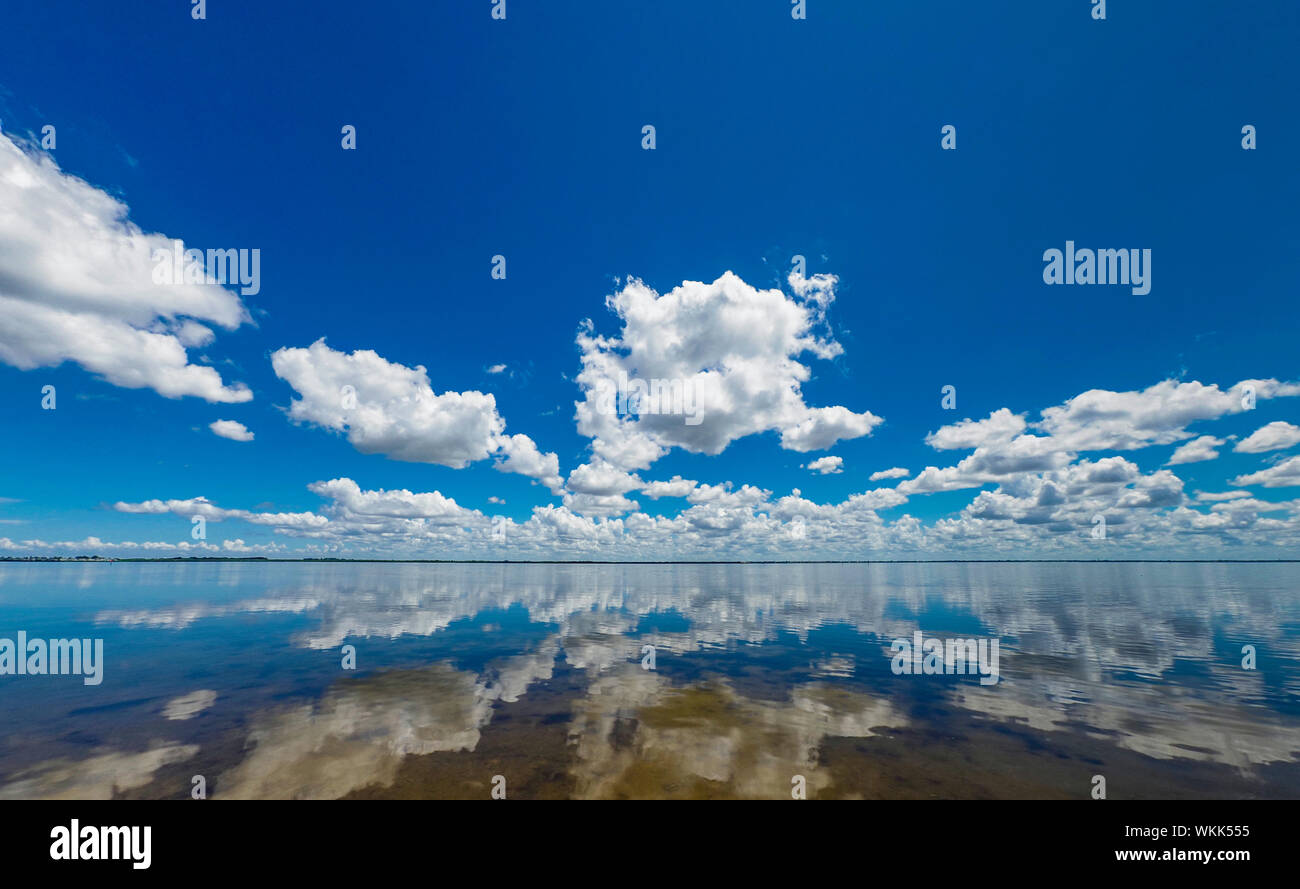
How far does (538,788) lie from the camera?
1270cm

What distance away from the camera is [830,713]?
19.3m

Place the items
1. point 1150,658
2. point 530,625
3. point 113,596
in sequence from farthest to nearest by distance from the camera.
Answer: point 113,596
point 530,625
point 1150,658

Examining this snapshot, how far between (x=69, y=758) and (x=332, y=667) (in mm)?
12465

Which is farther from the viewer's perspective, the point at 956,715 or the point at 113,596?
the point at 113,596

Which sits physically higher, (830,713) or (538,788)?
(538,788)
